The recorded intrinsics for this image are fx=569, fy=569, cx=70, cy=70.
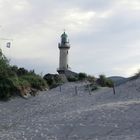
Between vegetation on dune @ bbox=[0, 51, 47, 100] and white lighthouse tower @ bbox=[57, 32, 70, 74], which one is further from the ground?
white lighthouse tower @ bbox=[57, 32, 70, 74]

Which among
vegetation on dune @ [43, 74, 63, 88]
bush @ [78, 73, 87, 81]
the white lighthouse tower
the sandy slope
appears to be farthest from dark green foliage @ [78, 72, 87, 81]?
the white lighthouse tower

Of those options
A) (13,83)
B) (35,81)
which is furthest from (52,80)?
(13,83)

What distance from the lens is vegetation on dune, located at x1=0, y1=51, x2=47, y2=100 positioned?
1399 inches

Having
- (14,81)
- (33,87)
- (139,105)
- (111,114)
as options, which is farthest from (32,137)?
(33,87)

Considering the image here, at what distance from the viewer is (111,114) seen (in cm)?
2119

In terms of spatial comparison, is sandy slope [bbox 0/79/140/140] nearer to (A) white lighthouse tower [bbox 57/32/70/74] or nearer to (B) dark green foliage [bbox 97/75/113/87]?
(B) dark green foliage [bbox 97/75/113/87]

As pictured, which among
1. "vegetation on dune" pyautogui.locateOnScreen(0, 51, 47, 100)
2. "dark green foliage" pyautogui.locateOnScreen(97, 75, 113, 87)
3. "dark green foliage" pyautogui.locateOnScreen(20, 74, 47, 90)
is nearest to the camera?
"vegetation on dune" pyautogui.locateOnScreen(0, 51, 47, 100)

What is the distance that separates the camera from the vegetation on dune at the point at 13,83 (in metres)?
35.5

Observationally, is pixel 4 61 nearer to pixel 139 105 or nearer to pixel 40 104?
pixel 40 104

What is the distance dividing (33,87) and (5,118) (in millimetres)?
11963

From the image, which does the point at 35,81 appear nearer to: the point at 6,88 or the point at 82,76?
the point at 6,88

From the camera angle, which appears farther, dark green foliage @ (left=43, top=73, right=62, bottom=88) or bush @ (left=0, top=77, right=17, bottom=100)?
dark green foliage @ (left=43, top=73, right=62, bottom=88)

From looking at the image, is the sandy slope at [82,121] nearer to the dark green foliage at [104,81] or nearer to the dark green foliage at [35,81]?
the dark green foliage at [35,81]

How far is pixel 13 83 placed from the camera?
3653 cm
